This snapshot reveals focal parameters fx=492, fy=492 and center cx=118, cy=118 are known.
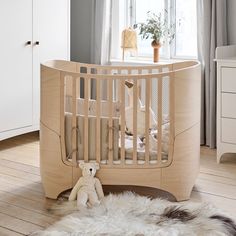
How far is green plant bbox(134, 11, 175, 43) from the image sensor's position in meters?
4.33

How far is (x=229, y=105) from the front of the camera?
11.4ft

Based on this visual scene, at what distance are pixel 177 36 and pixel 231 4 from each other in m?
0.70

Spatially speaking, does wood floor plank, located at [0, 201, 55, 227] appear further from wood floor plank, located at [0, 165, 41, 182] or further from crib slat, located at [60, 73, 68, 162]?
wood floor plank, located at [0, 165, 41, 182]

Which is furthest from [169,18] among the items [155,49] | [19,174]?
[19,174]

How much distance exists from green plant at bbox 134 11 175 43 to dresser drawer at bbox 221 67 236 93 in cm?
101

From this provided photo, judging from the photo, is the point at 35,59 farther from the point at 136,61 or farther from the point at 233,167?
the point at 233,167

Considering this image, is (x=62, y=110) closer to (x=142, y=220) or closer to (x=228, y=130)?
(x=142, y=220)

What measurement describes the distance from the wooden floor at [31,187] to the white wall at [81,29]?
1146mm

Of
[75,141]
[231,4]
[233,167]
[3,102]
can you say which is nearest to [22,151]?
[3,102]

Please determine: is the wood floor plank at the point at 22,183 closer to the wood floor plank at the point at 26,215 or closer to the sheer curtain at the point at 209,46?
the wood floor plank at the point at 26,215

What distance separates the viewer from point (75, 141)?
2.74 meters

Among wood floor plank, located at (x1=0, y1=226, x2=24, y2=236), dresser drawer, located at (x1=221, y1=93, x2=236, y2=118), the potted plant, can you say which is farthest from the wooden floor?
the potted plant

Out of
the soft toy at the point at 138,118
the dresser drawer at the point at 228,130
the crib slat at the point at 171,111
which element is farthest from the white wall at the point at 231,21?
A: the crib slat at the point at 171,111

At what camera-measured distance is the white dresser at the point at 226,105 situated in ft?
11.2
